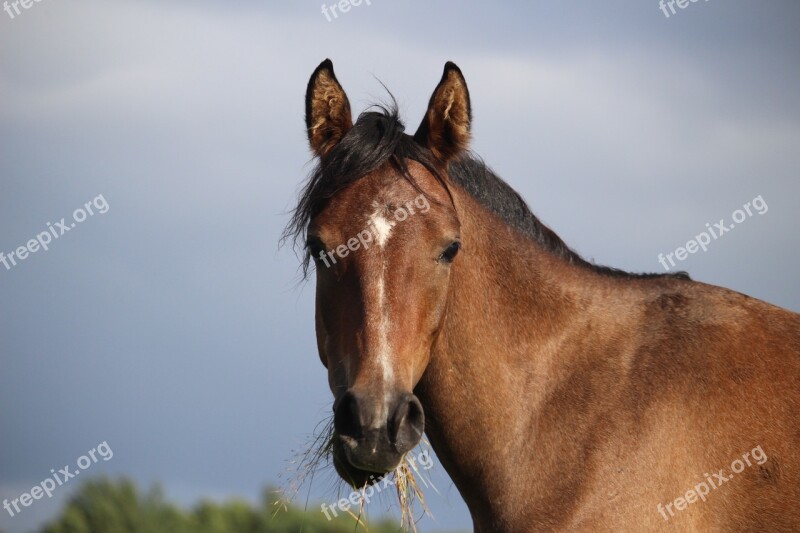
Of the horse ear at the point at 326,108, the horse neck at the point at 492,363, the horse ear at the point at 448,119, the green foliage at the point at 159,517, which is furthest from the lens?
the green foliage at the point at 159,517

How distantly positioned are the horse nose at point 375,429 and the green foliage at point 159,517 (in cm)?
603

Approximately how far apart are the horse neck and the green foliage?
5306mm

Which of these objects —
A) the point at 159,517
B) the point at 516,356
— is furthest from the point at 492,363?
the point at 159,517

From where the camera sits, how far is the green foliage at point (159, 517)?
10.2 m

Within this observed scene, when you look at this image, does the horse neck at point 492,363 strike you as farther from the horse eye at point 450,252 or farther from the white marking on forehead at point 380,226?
the white marking on forehead at point 380,226

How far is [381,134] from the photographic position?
185 inches

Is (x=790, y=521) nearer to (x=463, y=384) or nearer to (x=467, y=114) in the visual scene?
(x=463, y=384)

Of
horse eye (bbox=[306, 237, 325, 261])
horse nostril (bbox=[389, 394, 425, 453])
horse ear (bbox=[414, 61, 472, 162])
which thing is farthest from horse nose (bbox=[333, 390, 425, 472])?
horse ear (bbox=[414, 61, 472, 162])

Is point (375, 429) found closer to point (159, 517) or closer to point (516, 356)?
point (516, 356)

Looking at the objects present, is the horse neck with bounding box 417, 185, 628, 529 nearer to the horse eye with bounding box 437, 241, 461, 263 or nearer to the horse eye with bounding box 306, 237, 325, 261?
the horse eye with bounding box 437, 241, 461, 263

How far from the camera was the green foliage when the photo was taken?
10250mm

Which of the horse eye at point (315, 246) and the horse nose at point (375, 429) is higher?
the horse eye at point (315, 246)

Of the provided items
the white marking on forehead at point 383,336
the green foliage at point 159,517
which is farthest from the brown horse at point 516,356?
the green foliage at point 159,517

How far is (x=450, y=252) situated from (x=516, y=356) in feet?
2.44
